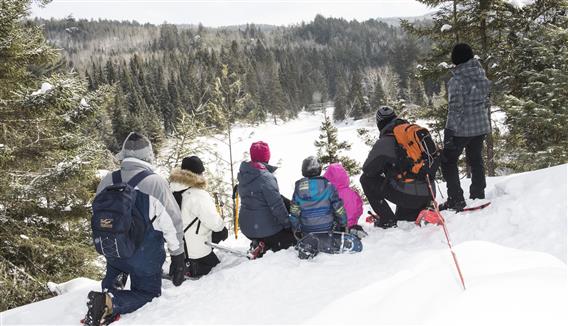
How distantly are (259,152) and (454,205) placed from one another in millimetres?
2924

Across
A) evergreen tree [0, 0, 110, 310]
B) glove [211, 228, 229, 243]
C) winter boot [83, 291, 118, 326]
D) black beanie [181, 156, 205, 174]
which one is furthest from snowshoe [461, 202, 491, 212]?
evergreen tree [0, 0, 110, 310]

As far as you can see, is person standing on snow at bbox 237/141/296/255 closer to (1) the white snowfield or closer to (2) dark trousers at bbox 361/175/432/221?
(1) the white snowfield

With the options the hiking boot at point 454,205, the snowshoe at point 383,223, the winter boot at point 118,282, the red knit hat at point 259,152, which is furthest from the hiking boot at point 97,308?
the hiking boot at point 454,205

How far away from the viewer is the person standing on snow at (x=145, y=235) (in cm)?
441

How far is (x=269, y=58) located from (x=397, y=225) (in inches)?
4852

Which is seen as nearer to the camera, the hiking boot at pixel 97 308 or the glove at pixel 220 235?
the hiking boot at pixel 97 308

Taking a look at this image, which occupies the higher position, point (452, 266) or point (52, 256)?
point (452, 266)

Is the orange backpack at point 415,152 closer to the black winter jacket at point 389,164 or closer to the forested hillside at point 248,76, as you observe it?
the black winter jacket at point 389,164

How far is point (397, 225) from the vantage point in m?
5.90

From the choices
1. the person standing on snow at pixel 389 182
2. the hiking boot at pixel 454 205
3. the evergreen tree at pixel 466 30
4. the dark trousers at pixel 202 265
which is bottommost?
the dark trousers at pixel 202 265

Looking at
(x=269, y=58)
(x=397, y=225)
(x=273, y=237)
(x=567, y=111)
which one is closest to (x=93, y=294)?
(x=273, y=237)

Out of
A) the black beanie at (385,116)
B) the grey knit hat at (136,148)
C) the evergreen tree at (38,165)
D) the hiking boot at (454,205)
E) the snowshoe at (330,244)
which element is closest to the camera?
the grey knit hat at (136,148)

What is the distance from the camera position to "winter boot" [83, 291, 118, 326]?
163 inches

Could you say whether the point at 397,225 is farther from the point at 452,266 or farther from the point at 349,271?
the point at 452,266
